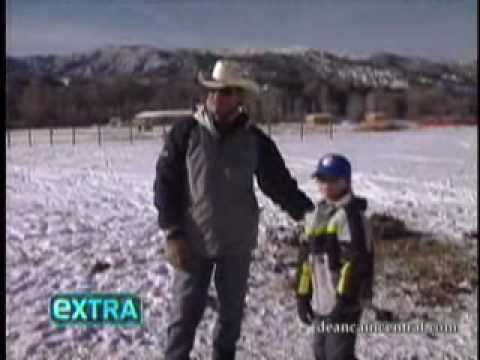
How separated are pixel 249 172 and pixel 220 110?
0.64 feet

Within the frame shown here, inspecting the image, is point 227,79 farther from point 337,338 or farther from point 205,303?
point 337,338

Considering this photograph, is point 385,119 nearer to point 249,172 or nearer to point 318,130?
point 318,130

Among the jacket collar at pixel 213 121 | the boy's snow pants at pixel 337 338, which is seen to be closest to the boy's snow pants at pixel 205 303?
the boy's snow pants at pixel 337 338

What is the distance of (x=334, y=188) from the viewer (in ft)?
5.64

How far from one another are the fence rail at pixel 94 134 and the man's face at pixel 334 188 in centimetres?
46

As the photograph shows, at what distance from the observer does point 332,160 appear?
172cm

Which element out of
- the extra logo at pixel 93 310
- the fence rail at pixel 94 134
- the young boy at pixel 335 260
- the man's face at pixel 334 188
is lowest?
the extra logo at pixel 93 310

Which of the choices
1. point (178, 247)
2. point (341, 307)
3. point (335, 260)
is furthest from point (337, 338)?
point (178, 247)

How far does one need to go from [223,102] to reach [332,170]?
34cm

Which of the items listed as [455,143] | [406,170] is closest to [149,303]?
[455,143]

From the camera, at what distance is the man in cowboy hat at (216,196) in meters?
1.78

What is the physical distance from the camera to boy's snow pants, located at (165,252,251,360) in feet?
6.15

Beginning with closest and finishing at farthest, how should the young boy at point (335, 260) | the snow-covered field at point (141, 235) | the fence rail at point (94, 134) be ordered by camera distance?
the young boy at point (335, 260)
the snow-covered field at point (141, 235)
the fence rail at point (94, 134)

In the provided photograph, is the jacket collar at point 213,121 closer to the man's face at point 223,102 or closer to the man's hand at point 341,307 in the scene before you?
the man's face at point 223,102
